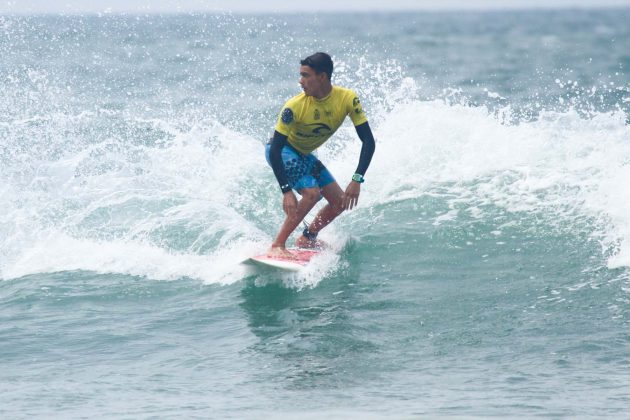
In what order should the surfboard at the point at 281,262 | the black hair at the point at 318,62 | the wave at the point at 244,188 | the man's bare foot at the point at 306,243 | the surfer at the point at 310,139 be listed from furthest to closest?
the wave at the point at 244,188
the man's bare foot at the point at 306,243
the surfboard at the point at 281,262
the surfer at the point at 310,139
the black hair at the point at 318,62

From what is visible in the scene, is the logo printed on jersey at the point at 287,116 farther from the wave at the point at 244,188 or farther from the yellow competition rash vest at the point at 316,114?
the wave at the point at 244,188

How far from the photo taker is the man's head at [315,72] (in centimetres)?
830

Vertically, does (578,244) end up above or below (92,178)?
below

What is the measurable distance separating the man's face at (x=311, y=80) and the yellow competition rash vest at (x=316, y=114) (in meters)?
0.16

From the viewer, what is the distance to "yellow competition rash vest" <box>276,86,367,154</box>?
8570 millimetres

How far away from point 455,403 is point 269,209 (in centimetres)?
590

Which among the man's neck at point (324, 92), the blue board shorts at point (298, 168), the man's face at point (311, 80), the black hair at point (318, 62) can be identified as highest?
the black hair at point (318, 62)

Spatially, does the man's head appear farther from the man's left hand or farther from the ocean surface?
the ocean surface

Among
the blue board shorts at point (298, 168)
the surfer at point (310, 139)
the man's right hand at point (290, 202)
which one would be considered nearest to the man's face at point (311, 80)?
the surfer at point (310, 139)

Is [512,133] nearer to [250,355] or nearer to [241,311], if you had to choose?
[241,311]

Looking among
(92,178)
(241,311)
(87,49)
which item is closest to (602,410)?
(241,311)

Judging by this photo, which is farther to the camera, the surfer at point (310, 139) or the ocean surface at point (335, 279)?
the surfer at point (310, 139)

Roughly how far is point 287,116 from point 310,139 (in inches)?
16.6

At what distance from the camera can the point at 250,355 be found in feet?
A: 24.1
